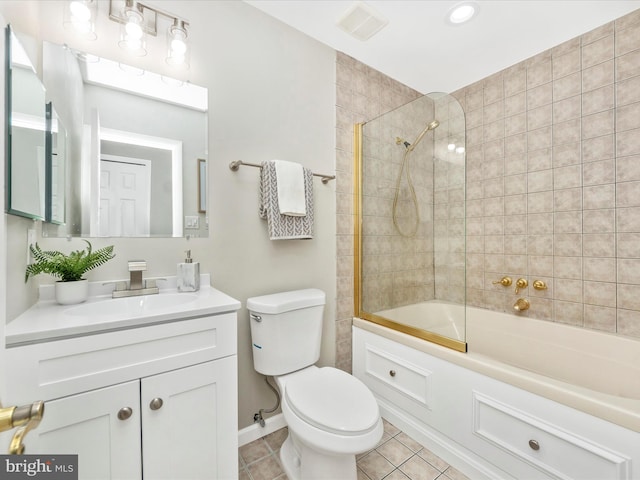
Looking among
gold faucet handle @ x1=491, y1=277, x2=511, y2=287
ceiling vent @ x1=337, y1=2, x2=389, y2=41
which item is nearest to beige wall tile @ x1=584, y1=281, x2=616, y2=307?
gold faucet handle @ x1=491, y1=277, x2=511, y2=287

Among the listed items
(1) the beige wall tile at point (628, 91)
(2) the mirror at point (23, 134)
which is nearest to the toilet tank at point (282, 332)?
(2) the mirror at point (23, 134)

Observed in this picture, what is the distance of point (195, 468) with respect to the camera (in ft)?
3.50

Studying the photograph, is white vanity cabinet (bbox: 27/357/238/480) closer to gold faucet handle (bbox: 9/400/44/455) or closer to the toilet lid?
the toilet lid

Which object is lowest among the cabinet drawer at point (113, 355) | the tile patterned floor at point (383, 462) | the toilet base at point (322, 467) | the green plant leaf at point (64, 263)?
the tile patterned floor at point (383, 462)

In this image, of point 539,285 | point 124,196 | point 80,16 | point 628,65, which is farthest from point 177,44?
point 539,285

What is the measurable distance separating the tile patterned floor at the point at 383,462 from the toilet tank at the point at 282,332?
445mm

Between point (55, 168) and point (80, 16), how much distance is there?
640 millimetres

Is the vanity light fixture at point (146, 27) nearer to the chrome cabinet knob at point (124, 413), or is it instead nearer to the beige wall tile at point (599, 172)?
the chrome cabinet knob at point (124, 413)

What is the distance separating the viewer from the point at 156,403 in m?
0.98

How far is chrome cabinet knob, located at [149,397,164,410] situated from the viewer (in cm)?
98

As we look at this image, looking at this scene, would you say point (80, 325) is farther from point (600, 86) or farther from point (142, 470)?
point (600, 86)

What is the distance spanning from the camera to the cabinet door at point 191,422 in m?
0.98

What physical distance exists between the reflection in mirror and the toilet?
0.90 m

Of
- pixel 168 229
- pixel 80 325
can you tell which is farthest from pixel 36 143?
pixel 80 325
